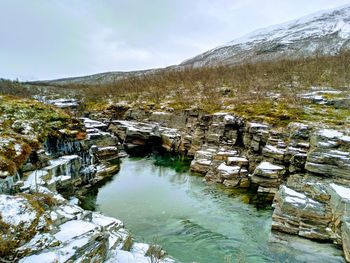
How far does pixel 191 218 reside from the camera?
16.3m

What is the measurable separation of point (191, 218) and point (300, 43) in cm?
9863

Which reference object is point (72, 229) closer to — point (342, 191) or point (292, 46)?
point (342, 191)

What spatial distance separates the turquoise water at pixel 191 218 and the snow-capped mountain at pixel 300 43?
62.2 meters

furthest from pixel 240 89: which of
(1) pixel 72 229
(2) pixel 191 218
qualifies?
(1) pixel 72 229

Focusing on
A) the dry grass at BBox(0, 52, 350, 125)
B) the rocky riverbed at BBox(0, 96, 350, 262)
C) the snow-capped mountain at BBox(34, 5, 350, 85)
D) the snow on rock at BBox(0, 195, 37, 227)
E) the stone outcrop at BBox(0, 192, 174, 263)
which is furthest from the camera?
the snow-capped mountain at BBox(34, 5, 350, 85)

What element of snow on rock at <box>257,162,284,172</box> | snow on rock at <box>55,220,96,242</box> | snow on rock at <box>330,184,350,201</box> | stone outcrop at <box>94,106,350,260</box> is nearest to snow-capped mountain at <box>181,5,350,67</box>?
stone outcrop at <box>94,106,350,260</box>

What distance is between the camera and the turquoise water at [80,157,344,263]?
12.7 metres

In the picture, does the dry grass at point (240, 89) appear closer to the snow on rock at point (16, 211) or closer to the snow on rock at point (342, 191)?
the snow on rock at point (342, 191)

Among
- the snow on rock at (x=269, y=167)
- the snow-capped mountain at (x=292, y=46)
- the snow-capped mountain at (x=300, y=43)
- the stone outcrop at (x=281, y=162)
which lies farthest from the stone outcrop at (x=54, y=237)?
the snow-capped mountain at (x=300, y=43)

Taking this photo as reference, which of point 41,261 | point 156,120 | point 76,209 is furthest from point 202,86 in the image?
point 41,261

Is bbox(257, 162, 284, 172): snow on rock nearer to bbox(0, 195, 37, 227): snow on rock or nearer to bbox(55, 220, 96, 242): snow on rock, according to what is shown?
bbox(55, 220, 96, 242): snow on rock

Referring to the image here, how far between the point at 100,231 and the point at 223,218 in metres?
8.74

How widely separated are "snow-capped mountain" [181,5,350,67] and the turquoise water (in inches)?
2450

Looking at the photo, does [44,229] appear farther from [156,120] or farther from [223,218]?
[156,120]
